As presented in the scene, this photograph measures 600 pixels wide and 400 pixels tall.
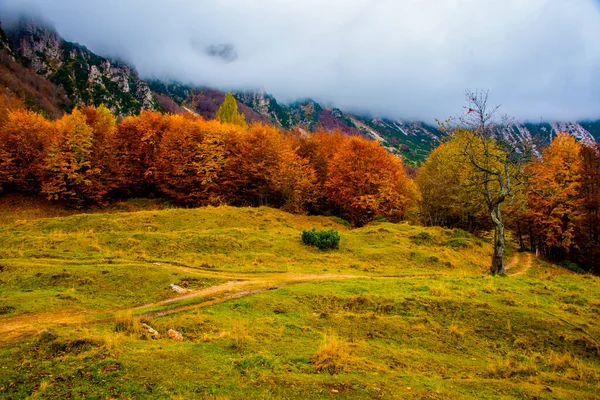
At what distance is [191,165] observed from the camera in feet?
169

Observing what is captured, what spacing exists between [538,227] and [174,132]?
52667 mm

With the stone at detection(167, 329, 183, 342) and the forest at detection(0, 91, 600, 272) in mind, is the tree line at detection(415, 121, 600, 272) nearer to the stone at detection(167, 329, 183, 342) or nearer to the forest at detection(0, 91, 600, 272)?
the forest at detection(0, 91, 600, 272)

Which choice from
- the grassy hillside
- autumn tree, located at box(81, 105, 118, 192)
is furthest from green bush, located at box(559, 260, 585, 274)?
autumn tree, located at box(81, 105, 118, 192)

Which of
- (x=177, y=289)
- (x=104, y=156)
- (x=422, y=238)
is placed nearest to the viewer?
(x=177, y=289)

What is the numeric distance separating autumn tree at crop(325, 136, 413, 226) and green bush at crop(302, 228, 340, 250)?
19.5m

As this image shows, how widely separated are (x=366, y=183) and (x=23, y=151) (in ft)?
160

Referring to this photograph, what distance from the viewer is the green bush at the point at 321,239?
2728 cm

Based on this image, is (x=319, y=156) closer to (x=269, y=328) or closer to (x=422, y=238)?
(x=422, y=238)

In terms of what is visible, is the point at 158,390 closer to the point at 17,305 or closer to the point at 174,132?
the point at 17,305

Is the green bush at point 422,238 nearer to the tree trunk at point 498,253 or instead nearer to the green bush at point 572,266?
the tree trunk at point 498,253

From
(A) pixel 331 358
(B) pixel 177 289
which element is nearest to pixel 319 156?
(B) pixel 177 289

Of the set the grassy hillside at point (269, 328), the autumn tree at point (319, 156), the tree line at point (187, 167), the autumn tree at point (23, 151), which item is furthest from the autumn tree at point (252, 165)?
the grassy hillside at point (269, 328)

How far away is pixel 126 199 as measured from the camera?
54.9 meters

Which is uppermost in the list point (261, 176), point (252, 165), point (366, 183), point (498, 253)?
point (252, 165)
